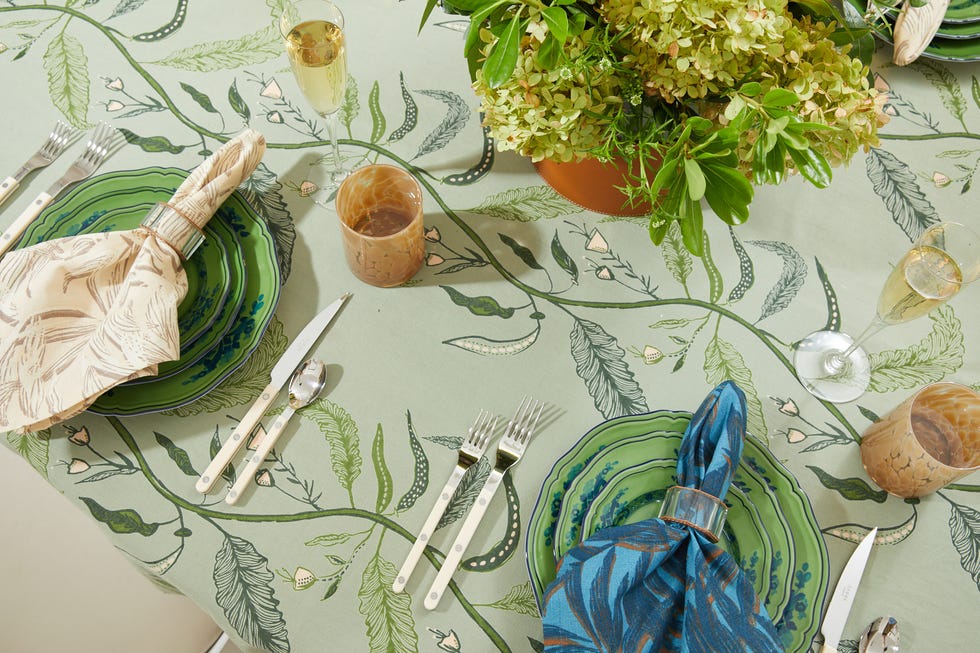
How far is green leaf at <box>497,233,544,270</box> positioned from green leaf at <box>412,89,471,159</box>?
0.19 metres

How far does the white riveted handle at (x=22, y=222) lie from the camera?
86 cm

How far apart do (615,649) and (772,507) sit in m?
0.25

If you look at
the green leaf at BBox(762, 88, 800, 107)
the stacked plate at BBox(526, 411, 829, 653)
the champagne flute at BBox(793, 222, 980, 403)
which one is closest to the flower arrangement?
the green leaf at BBox(762, 88, 800, 107)

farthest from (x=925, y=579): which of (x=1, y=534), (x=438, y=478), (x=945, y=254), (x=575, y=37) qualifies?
(x=1, y=534)

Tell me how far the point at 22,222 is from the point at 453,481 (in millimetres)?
684

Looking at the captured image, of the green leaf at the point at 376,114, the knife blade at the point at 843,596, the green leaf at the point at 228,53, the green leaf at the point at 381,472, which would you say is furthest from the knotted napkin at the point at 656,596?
the green leaf at the point at 228,53

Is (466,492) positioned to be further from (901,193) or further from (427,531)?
(901,193)

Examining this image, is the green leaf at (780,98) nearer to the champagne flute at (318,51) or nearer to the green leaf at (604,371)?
the green leaf at (604,371)

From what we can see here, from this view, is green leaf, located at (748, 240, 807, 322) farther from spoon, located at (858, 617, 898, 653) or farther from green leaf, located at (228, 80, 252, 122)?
green leaf, located at (228, 80, 252, 122)

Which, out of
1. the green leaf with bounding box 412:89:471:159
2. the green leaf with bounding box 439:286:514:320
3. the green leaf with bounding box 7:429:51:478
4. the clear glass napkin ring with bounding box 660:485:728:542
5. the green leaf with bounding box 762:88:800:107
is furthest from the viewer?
the green leaf with bounding box 412:89:471:159

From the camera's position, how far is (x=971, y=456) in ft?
2.34

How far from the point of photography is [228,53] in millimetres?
1048

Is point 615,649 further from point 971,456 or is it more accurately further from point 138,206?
point 138,206

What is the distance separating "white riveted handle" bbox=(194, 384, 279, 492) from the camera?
746mm
